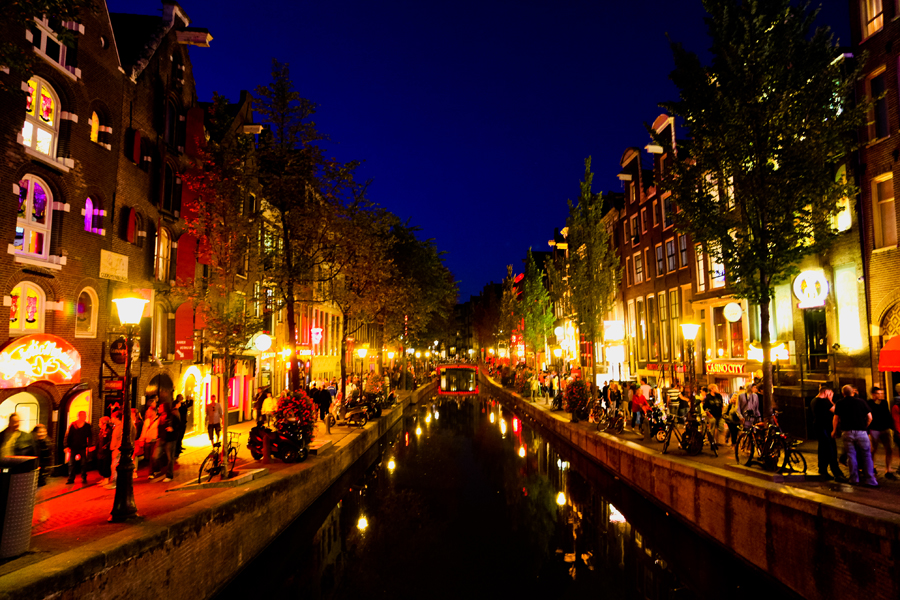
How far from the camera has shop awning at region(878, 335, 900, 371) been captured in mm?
15016

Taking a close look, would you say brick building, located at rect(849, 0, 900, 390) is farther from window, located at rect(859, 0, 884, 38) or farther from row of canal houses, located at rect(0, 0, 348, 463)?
row of canal houses, located at rect(0, 0, 348, 463)

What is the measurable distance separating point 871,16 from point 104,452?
81.2 feet

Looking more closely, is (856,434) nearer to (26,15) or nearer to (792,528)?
(792,528)

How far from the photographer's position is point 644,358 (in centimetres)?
3800

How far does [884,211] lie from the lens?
1719 centimetres

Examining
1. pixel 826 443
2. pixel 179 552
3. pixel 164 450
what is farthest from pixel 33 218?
pixel 826 443

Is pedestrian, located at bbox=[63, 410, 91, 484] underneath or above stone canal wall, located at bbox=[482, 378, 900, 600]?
above

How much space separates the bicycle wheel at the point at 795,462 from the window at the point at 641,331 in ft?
83.5

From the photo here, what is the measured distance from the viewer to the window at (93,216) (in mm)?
15633

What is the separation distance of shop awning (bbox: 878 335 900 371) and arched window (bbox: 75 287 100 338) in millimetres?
21264

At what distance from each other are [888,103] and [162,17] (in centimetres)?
2383

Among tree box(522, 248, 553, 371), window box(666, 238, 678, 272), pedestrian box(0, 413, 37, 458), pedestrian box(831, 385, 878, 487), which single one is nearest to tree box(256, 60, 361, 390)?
pedestrian box(0, 413, 37, 458)

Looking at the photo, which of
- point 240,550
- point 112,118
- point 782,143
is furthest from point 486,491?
point 112,118

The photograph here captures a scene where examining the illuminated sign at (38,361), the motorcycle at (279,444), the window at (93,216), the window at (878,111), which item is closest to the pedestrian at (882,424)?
the window at (878,111)
